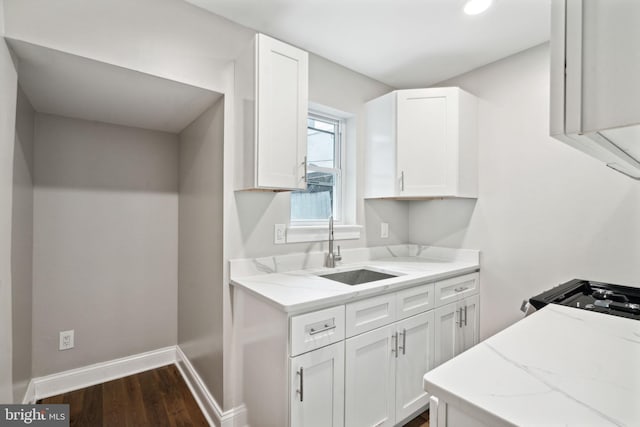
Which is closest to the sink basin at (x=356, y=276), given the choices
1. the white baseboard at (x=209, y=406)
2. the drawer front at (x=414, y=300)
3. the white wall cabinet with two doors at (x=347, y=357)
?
the drawer front at (x=414, y=300)

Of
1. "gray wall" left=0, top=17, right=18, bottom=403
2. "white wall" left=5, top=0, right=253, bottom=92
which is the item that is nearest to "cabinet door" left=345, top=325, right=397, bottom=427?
"gray wall" left=0, top=17, right=18, bottom=403

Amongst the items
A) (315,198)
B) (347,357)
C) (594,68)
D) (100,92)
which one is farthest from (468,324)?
(100,92)

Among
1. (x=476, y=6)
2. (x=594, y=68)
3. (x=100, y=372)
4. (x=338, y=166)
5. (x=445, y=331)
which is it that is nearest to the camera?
(x=594, y=68)

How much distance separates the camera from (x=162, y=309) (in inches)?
102

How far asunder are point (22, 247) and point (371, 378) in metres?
2.08

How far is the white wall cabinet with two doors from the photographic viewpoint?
1371 millimetres

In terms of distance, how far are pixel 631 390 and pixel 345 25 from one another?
204 centimetres

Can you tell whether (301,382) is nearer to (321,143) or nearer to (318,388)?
(318,388)

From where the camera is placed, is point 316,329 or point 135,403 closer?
point 316,329

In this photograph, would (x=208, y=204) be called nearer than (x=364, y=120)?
Yes

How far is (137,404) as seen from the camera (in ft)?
6.61

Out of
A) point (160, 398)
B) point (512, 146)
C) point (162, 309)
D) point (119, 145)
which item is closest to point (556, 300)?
point (512, 146)

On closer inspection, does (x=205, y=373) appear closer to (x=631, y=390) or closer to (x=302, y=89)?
(x=302, y=89)

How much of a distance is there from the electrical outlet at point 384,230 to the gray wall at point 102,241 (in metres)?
1.76
